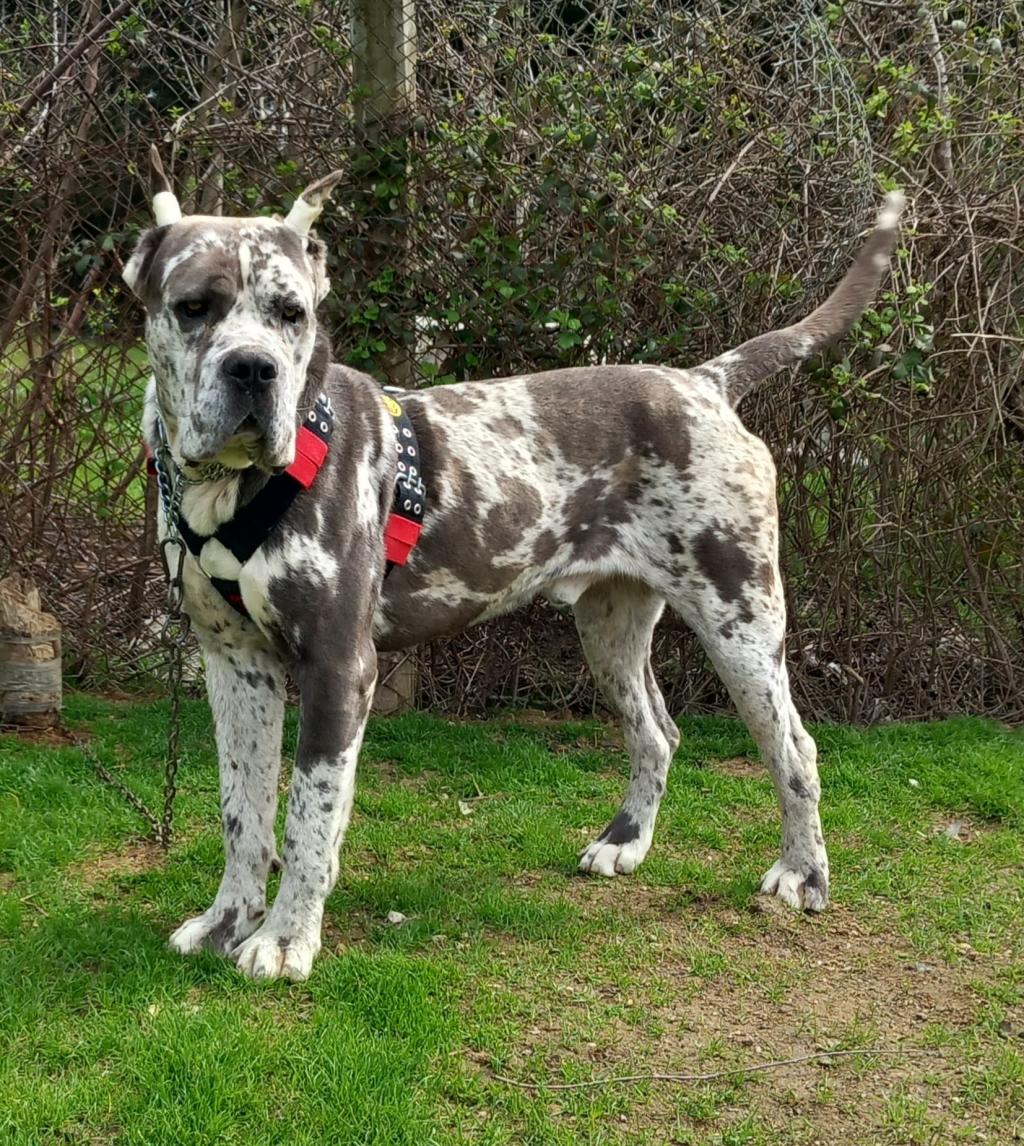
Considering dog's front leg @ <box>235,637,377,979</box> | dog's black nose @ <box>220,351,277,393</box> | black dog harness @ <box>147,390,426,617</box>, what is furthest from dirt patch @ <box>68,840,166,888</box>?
dog's black nose @ <box>220,351,277,393</box>

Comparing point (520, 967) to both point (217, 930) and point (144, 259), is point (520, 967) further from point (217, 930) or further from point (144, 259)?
point (144, 259)

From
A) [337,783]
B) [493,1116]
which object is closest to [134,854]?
[337,783]

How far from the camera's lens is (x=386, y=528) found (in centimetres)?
383

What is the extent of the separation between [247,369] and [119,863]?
2.11 m

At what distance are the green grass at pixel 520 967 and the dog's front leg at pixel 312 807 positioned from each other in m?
0.11

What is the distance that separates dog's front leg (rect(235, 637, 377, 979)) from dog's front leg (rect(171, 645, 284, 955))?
6.9 inches

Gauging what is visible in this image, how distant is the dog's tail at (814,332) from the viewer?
14.7 feet

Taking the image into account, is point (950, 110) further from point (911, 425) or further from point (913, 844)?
point (913, 844)

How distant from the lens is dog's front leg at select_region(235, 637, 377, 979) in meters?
3.53

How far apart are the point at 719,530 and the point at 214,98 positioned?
2.95 m

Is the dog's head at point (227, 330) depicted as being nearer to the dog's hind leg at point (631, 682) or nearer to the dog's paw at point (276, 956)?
the dog's paw at point (276, 956)

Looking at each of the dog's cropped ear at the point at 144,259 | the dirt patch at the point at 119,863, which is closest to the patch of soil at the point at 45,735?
the dirt patch at the point at 119,863

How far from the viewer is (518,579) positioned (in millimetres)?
4172

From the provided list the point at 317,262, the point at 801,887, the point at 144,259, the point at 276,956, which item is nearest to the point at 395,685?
the point at 801,887
